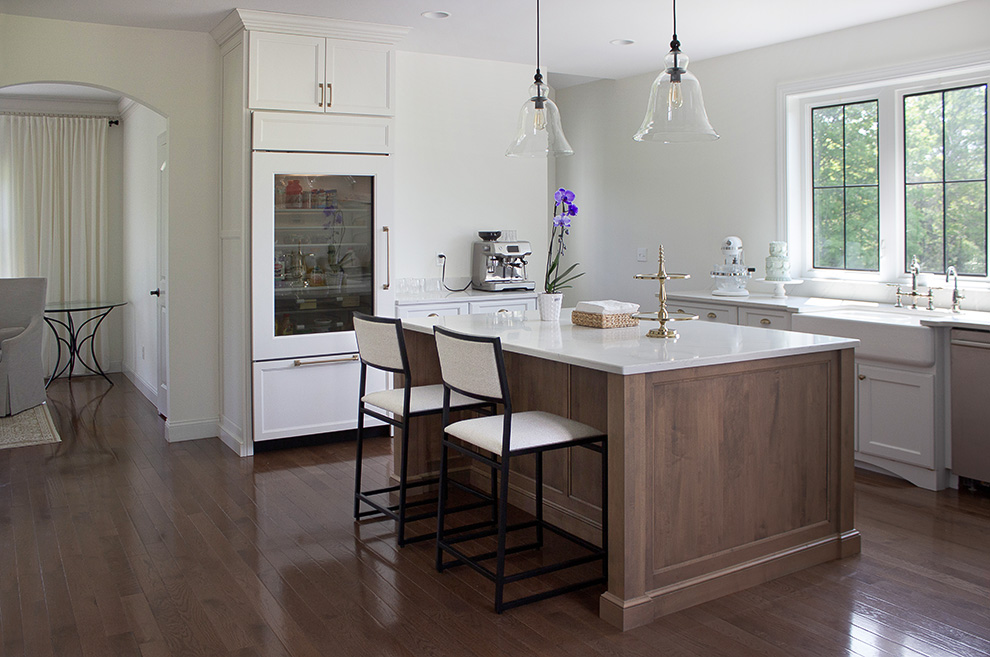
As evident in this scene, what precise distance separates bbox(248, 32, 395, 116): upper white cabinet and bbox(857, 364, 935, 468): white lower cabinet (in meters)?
3.15

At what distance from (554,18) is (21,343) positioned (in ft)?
14.2

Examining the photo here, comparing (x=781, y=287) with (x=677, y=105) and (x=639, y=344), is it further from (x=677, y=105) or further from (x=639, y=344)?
(x=677, y=105)

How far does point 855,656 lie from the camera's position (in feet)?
7.94

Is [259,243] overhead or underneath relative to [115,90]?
underneath

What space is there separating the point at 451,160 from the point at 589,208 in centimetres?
159

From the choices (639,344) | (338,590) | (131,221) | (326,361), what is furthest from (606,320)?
(131,221)

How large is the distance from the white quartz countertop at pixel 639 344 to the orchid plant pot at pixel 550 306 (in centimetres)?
6

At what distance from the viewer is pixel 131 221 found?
23.7 ft

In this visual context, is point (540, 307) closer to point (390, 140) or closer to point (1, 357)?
point (390, 140)

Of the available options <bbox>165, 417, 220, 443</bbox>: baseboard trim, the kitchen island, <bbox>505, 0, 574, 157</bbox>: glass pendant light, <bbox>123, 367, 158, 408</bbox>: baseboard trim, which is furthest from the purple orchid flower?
<bbox>123, 367, 158, 408</bbox>: baseboard trim

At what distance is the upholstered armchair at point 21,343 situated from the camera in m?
5.84

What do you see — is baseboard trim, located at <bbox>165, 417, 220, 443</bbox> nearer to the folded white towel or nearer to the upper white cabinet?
the upper white cabinet

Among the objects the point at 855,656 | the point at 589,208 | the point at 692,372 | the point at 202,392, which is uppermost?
the point at 589,208

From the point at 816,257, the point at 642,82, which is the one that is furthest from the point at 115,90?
the point at 816,257
